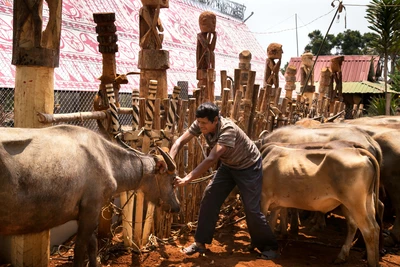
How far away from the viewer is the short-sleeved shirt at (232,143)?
570 centimetres

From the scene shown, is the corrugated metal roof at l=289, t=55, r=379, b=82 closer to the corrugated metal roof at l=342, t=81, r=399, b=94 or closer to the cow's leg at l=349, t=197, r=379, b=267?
the corrugated metal roof at l=342, t=81, r=399, b=94

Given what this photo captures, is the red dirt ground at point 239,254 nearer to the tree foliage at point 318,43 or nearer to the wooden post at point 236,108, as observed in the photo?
the wooden post at point 236,108

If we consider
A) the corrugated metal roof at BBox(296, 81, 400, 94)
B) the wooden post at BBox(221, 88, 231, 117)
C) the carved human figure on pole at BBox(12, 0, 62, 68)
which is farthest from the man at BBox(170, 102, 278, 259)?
the corrugated metal roof at BBox(296, 81, 400, 94)

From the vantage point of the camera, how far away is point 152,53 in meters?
7.07

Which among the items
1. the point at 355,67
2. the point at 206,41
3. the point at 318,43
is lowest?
the point at 206,41

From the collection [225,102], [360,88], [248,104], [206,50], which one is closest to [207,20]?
[206,50]

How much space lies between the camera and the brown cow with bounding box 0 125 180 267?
161 inches

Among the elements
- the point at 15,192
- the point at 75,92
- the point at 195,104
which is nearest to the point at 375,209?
the point at 195,104

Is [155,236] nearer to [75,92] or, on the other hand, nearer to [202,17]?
[202,17]

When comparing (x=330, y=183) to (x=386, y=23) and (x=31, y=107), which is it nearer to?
(x=31, y=107)

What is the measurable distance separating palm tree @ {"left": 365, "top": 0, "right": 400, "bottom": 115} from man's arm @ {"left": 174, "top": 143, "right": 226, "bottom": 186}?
11.1 m

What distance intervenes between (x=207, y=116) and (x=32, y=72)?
1983 mm

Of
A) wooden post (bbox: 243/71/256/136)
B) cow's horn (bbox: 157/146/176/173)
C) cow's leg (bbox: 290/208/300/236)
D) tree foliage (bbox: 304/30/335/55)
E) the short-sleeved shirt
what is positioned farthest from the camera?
tree foliage (bbox: 304/30/335/55)

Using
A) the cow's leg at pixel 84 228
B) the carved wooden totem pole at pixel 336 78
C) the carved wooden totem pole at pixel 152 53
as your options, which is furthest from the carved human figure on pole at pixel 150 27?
the carved wooden totem pole at pixel 336 78
